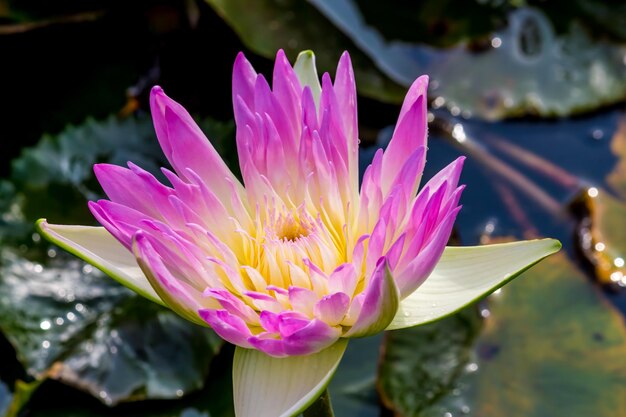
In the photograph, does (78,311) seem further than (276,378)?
Yes

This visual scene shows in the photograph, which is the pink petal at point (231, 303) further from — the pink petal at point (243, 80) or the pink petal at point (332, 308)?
the pink petal at point (243, 80)

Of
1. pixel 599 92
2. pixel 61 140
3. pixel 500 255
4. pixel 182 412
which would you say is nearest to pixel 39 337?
pixel 182 412

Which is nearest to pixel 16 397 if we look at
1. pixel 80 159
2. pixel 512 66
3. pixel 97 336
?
pixel 97 336

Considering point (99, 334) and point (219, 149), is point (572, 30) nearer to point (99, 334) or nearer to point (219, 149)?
point (219, 149)

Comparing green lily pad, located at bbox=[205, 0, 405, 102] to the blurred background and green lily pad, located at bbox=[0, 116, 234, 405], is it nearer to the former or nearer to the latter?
the blurred background

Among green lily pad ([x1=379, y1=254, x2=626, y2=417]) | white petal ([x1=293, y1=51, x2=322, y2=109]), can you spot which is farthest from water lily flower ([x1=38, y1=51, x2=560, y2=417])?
green lily pad ([x1=379, y1=254, x2=626, y2=417])

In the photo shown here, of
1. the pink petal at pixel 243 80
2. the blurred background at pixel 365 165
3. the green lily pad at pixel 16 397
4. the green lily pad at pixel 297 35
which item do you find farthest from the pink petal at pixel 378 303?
the green lily pad at pixel 297 35

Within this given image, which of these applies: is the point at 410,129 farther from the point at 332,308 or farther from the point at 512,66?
the point at 512,66
